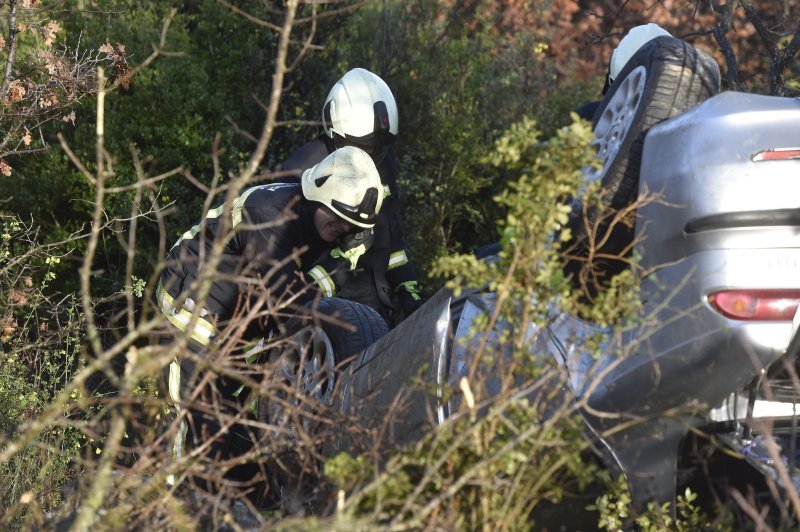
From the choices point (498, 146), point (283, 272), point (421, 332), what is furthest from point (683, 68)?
point (283, 272)

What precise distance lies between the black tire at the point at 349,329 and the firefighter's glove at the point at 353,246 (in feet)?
1.61

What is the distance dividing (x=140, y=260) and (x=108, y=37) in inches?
66.1

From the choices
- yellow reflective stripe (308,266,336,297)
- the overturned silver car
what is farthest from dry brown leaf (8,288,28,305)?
the overturned silver car

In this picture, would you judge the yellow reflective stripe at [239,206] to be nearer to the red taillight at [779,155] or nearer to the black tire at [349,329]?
the black tire at [349,329]

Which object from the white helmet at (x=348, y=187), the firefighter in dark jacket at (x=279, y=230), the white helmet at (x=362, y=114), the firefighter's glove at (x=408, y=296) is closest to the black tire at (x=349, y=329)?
the firefighter in dark jacket at (x=279, y=230)

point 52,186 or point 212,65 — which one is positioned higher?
point 212,65

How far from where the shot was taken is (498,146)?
11.3ft

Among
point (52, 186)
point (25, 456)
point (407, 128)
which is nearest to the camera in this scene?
point (25, 456)

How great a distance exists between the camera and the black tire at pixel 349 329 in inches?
A: 205

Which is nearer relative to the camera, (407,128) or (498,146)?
(498,146)

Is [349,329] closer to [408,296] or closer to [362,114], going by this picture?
[408,296]

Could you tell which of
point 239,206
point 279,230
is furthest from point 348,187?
point 239,206

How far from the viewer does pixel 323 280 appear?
5.89 m

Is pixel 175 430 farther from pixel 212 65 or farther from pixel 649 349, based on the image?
pixel 212 65
